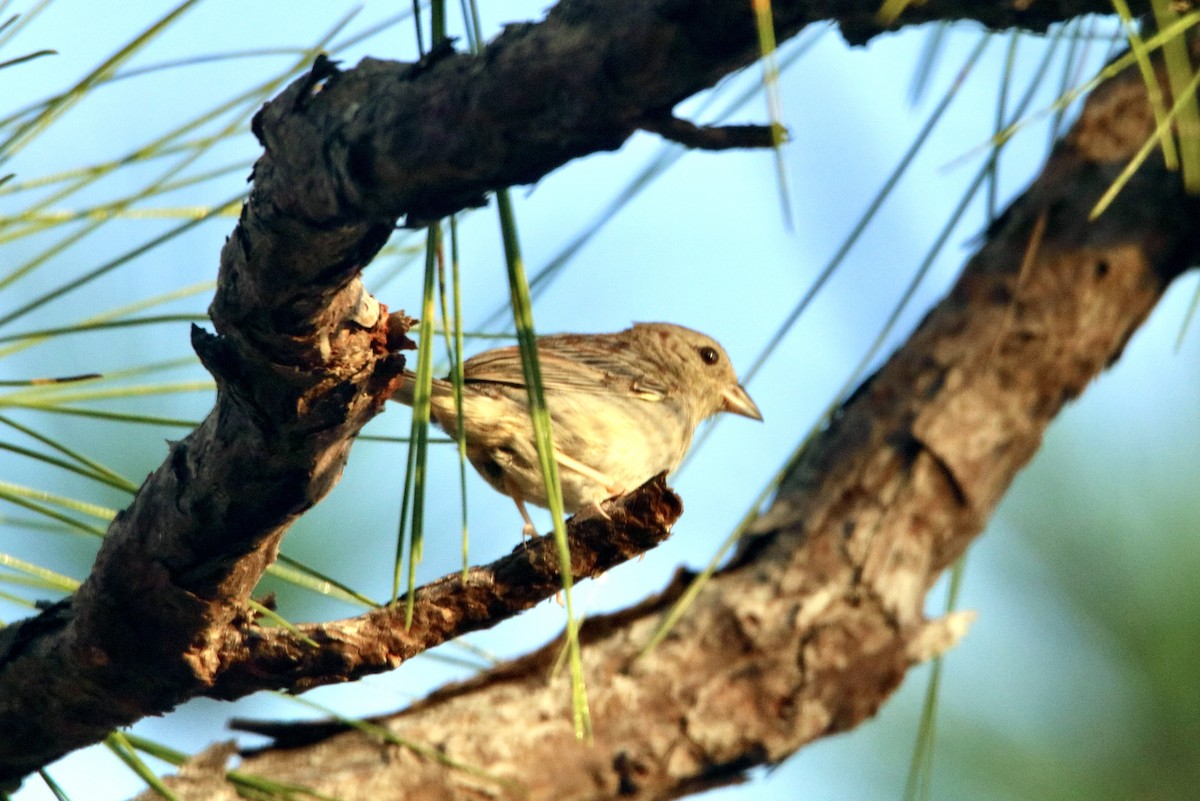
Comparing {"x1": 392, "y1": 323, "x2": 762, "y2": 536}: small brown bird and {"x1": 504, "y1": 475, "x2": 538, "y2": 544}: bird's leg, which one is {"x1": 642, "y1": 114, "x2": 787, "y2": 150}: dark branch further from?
{"x1": 504, "y1": 475, "x2": 538, "y2": 544}: bird's leg

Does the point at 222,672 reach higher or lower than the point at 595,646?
lower

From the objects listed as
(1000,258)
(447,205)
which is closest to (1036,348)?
(1000,258)

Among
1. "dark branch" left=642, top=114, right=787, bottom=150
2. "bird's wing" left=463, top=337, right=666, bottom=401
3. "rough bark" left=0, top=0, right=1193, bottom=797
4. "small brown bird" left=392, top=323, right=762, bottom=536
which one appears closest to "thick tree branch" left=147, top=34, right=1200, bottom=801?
"rough bark" left=0, top=0, right=1193, bottom=797

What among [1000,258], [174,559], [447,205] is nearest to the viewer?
[447,205]

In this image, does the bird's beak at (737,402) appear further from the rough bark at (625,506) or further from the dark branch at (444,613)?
the dark branch at (444,613)

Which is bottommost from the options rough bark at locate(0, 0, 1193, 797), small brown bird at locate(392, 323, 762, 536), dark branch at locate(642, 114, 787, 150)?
dark branch at locate(642, 114, 787, 150)

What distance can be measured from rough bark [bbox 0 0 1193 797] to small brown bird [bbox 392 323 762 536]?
0.54 metres

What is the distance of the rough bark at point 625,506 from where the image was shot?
148 cm

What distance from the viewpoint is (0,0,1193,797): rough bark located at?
4.84ft

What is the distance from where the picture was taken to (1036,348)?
3854 mm

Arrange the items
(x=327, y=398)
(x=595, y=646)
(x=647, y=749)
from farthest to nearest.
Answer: (x=595, y=646), (x=647, y=749), (x=327, y=398)

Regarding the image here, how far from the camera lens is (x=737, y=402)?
5.48 metres

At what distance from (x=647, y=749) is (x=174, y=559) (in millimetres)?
1705

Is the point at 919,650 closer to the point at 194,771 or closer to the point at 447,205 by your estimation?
the point at 194,771
